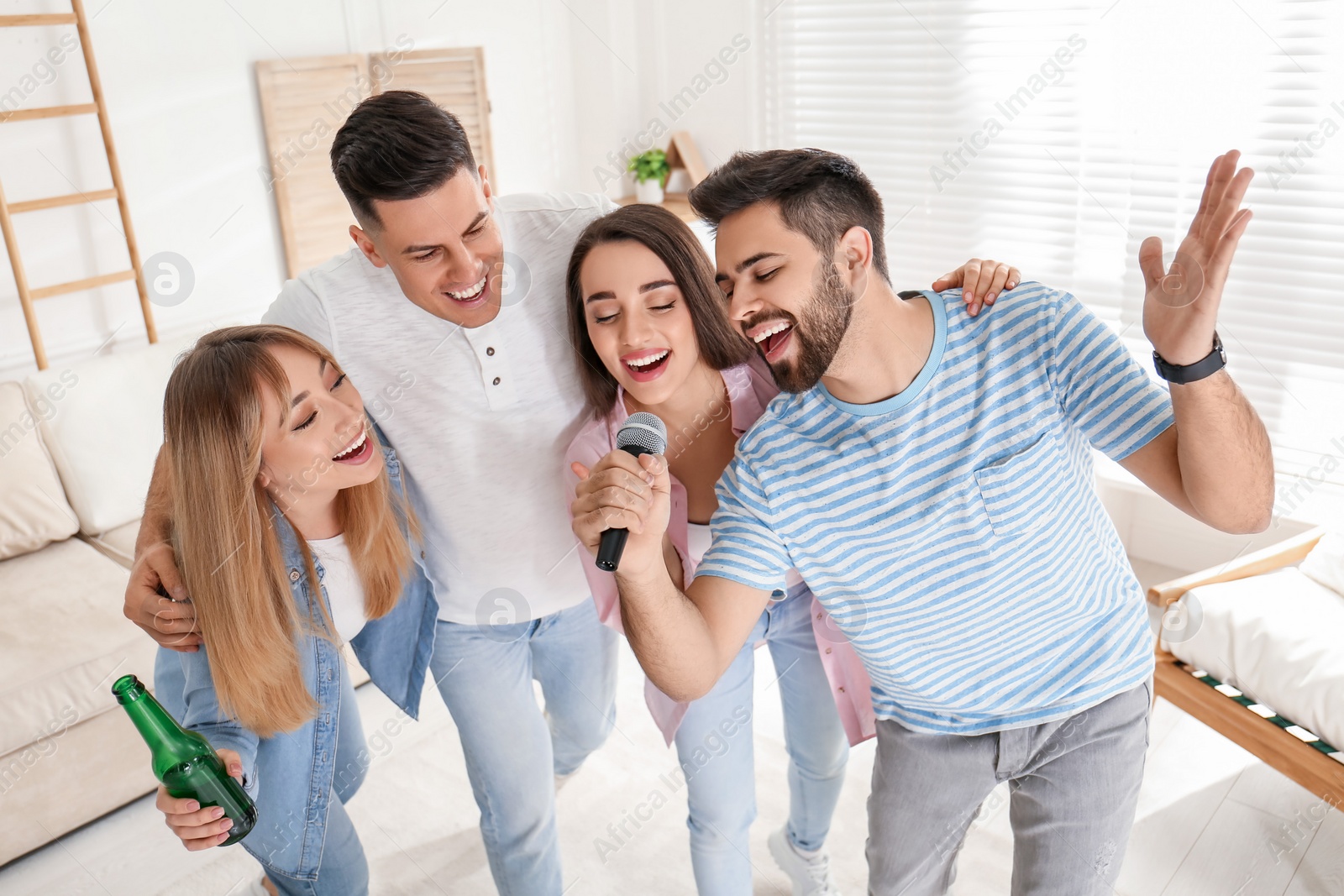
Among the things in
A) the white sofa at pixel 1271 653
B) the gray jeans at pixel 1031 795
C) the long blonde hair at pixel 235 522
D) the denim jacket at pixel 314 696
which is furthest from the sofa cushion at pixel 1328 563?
the long blonde hair at pixel 235 522

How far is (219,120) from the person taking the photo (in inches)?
142

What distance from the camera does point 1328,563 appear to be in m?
2.52

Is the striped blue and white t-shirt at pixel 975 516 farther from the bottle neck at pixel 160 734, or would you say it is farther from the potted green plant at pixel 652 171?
the potted green plant at pixel 652 171

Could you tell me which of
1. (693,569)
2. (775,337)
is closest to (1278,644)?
(693,569)

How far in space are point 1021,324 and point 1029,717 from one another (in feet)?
1.96

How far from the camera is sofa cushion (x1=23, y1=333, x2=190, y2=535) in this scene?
3068 millimetres

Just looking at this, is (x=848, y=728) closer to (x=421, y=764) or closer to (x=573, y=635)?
(x=573, y=635)

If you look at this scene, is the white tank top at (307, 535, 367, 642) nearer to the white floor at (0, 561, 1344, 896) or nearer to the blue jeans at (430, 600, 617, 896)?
the blue jeans at (430, 600, 617, 896)

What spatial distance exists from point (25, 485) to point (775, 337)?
2.54 metres

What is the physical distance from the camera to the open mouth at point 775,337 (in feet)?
4.93

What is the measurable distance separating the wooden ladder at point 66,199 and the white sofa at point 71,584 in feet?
1.05

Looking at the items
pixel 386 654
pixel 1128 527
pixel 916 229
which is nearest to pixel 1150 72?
pixel 916 229

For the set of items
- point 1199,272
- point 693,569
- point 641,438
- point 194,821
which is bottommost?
point 194,821

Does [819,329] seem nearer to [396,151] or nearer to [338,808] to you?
[396,151]
